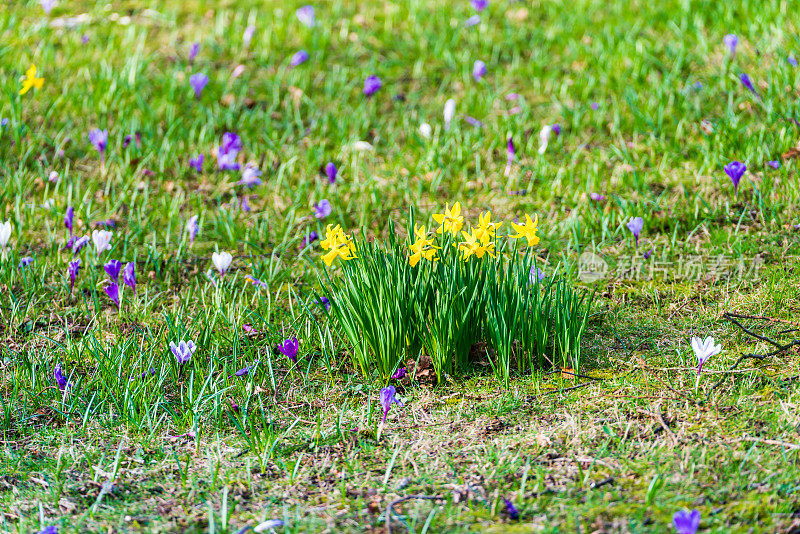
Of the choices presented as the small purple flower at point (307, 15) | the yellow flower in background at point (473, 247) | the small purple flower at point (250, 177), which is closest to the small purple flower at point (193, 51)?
the small purple flower at point (307, 15)

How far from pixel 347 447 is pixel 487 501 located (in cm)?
51

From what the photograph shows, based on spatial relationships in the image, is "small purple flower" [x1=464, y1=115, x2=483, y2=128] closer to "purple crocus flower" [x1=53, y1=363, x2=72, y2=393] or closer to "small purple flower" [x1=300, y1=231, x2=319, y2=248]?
"small purple flower" [x1=300, y1=231, x2=319, y2=248]

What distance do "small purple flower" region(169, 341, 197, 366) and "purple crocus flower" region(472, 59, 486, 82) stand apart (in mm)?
2967

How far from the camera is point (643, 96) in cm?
479

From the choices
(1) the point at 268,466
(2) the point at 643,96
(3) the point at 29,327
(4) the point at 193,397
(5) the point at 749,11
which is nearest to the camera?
(1) the point at 268,466

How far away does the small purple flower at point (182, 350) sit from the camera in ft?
8.98

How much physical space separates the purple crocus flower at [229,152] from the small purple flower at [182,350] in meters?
1.62

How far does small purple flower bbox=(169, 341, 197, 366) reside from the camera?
2736 millimetres

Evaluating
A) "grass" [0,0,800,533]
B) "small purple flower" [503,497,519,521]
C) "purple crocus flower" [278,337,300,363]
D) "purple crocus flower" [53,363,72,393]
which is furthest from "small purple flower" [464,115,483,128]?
"small purple flower" [503,497,519,521]

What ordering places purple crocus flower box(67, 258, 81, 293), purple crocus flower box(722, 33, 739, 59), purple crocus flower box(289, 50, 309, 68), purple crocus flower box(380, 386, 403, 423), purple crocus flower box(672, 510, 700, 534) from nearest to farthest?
1. purple crocus flower box(672, 510, 700, 534)
2. purple crocus flower box(380, 386, 403, 423)
3. purple crocus flower box(67, 258, 81, 293)
4. purple crocus flower box(722, 33, 739, 59)
5. purple crocus flower box(289, 50, 309, 68)

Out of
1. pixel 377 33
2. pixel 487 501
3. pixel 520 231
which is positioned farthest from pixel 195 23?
pixel 487 501

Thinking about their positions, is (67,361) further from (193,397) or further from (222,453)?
(222,453)

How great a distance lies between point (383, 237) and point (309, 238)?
14.5 inches

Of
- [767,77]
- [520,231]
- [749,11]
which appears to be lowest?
[520,231]
